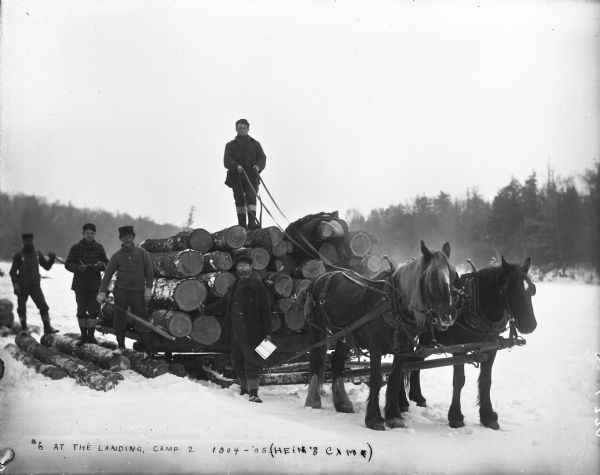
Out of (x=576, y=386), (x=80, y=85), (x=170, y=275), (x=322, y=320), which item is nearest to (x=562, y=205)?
(x=576, y=386)

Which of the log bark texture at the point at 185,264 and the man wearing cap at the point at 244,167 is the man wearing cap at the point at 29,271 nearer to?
the log bark texture at the point at 185,264

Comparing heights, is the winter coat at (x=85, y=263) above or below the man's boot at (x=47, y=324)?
above

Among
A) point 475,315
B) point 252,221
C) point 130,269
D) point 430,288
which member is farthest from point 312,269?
point 430,288

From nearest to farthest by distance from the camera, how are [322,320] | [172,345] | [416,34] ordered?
1. [416,34]
2. [322,320]
3. [172,345]

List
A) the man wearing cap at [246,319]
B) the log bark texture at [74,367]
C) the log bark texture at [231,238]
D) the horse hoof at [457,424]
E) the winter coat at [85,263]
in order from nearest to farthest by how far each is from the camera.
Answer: the horse hoof at [457,424]
the log bark texture at [74,367]
the man wearing cap at [246,319]
the log bark texture at [231,238]
the winter coat at [85,263]

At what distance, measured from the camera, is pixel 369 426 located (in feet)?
21.3

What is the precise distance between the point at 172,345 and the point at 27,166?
11.0 ft

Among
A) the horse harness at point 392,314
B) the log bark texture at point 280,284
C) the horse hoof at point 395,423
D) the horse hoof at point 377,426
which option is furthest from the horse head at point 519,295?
the log bark texture at point 280,284

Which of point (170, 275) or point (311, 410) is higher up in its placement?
point (170, 275)

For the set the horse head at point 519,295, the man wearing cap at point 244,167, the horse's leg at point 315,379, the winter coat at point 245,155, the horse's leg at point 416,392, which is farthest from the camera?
the winter coat at point 245,155

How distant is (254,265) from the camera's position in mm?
8766

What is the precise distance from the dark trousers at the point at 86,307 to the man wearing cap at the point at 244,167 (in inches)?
109

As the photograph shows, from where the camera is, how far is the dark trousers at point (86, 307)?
952cm

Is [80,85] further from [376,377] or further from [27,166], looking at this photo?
[376,377]
